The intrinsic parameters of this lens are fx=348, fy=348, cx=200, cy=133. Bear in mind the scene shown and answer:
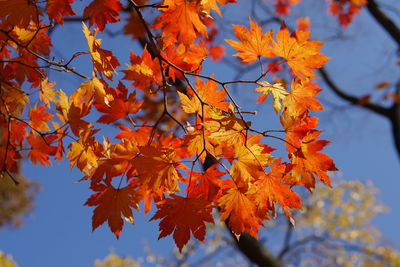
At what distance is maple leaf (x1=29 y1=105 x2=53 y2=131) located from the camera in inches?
66.2

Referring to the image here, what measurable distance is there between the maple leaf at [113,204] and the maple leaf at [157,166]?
10 centimetres

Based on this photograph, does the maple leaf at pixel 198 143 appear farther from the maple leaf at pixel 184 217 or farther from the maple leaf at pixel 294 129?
the maple leaf at pixel 294 129

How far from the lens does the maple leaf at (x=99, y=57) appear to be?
3.86 feet

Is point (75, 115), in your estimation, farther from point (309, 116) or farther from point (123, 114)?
point (309, 116)

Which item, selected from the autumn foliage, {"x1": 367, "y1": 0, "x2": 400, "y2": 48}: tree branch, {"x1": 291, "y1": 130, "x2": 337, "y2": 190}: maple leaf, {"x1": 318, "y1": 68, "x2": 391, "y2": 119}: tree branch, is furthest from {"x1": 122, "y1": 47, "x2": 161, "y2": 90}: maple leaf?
{"x1": 318, "y1": 68, "x2": 391, "y2": 119}: tree branch

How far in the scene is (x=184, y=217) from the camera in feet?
3.56

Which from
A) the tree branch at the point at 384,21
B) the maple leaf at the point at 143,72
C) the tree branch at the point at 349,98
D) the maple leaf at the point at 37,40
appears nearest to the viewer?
the maple leaf at the point at 143,72

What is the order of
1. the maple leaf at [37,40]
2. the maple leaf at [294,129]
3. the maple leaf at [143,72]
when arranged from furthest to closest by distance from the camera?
the maple leaf at [37,40]
the maple leaf at [143,72]
the maple leaf at [294,129]

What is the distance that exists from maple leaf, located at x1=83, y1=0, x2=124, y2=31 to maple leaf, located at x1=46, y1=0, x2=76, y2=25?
0.10m

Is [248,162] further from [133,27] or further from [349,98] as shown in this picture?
[349,98]

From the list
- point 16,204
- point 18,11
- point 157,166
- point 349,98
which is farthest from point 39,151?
point 16,204

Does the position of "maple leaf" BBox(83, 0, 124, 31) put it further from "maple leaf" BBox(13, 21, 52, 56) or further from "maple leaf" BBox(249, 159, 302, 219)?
"maple leaf" BBox(249, 159, 302, 219)

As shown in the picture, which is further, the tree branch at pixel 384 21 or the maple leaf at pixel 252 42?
the tree branch at pixel 384 21

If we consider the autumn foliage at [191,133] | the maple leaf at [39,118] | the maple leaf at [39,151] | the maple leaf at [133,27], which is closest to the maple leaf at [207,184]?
the autumn foliage at [191,133]
